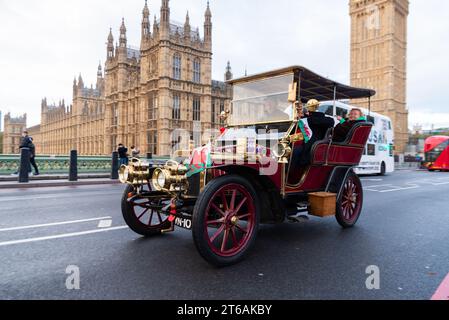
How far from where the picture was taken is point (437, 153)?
83.4 feet

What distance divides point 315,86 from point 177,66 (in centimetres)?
3454

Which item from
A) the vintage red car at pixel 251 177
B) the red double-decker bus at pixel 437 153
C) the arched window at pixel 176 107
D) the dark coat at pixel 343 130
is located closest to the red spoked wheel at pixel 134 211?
the vintage red car at pixel 251 177

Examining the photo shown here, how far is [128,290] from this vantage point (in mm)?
2492

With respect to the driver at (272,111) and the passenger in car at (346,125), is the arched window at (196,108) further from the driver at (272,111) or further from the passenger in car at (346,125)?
the driver at (272,111)

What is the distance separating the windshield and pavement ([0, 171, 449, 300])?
1.79 meters

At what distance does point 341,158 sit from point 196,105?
35814mm

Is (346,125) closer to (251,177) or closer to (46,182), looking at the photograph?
(251,177)

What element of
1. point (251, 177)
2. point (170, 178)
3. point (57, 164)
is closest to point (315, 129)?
point (251, 177)

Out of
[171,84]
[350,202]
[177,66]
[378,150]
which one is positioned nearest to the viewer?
[350,202]

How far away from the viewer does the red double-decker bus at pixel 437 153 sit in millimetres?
24781

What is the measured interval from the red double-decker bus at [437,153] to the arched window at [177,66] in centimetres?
2761

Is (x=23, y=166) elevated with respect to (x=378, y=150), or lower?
lower

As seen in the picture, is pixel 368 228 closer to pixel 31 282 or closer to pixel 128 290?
pixel 128 290

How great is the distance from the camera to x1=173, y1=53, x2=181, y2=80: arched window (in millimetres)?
37031
